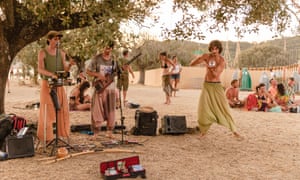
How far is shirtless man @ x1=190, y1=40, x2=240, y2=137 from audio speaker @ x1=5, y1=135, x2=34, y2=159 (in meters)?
3.01

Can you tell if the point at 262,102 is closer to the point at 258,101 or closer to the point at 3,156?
the point at 258,101

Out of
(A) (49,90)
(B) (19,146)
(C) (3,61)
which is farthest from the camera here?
(C) (3,61)

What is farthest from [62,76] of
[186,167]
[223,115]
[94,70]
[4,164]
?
[223,115]

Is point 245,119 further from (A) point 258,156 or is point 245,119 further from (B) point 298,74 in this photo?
(B) point 298,74

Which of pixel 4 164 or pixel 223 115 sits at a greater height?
pixel 223 115

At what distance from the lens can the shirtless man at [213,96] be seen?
22.1 feet

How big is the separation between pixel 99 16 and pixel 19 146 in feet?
6.97

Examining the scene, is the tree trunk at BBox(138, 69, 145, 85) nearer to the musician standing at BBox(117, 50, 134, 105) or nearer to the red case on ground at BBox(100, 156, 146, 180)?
the musician standing at BBox(117, 50, 134, 105)

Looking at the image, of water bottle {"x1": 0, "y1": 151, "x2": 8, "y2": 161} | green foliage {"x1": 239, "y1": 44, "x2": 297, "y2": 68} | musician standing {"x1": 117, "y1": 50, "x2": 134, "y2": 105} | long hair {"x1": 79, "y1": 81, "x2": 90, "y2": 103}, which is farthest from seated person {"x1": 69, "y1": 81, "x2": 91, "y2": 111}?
green foliage {"x1": 239, "y1": 44, "x2": 297, "y2": 68}

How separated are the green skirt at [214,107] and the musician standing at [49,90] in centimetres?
243

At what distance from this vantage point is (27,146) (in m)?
5.43

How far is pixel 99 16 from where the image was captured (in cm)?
529

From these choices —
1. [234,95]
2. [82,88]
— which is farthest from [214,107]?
[234,95]

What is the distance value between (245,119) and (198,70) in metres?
22.3
